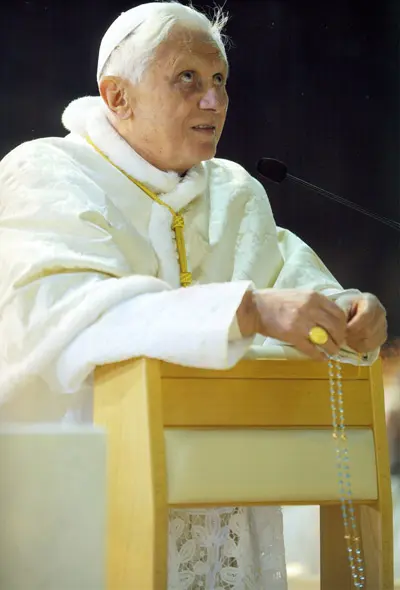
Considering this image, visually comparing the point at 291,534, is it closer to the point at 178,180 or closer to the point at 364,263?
the point at 364,263

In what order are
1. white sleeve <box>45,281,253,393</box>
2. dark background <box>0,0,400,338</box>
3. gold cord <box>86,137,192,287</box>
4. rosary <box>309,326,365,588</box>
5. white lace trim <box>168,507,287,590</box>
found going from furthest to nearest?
dark background <box>0,0,400,338</box>
gold cord <box>86,137,192,287</box>
white lace trim <box>168,507,287,590</box>
rosary <box>309,326,365,588</box>
white sleeve <box>45,281,253,393</box>

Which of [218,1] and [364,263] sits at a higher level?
[218,1]

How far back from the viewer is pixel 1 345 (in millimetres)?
2023

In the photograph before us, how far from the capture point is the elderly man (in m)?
1.81

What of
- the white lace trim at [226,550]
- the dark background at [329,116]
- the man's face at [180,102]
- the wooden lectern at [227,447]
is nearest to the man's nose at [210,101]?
the man's face at [180,102]

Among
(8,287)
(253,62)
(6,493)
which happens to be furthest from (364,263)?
(6,493)

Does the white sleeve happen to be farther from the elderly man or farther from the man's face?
the man's face

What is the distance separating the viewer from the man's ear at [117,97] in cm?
245

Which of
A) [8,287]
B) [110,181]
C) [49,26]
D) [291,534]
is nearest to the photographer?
[8,287]

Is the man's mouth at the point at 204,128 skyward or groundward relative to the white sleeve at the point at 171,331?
skyward

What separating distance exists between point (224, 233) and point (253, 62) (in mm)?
1259

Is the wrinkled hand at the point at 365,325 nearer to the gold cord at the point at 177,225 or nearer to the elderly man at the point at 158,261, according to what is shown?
the elderly man at the point at 158,261

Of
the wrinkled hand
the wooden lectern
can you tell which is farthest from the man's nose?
the wooden lectern

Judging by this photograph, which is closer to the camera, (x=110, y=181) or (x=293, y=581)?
(x=110, y=181)
